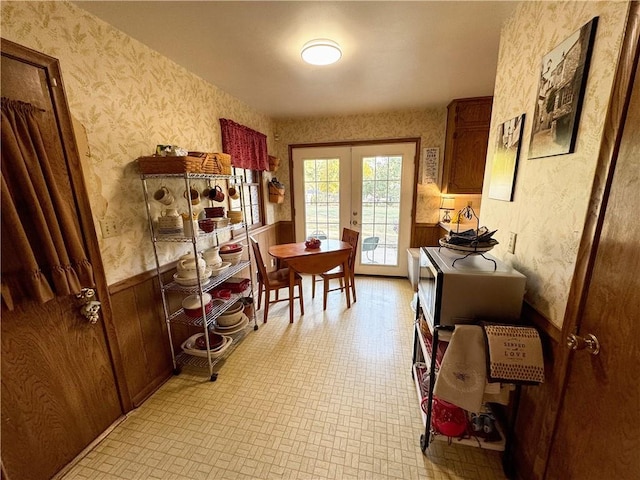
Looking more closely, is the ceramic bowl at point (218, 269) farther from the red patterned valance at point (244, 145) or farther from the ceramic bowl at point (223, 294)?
A: the red patterned valance at point (244, 145)

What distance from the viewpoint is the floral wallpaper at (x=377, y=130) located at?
3436 mm

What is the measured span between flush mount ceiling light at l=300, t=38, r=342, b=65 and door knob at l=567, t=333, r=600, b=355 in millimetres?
2042

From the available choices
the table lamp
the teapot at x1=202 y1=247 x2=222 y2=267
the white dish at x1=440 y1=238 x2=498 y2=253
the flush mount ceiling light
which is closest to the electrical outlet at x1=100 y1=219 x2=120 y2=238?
the teapot at x1=202 y1=247 x2=222 y2=267

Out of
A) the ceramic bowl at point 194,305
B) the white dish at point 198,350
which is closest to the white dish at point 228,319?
the white dish at point 198,350

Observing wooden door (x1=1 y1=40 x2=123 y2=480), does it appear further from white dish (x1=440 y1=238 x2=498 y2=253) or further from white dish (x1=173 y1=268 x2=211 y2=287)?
white dish (x1=440 y1=238 x2=498 y2=253)

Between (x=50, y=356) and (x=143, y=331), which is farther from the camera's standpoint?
(x=143, y=331)

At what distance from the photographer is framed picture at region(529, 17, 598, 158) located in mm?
966

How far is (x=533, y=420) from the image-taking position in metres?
1.20

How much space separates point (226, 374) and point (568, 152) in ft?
8.10

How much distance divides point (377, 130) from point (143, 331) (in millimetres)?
3455

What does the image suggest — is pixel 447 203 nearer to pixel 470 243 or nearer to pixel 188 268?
pixel 470 243

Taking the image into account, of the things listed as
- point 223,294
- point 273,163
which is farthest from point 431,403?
point 273,163

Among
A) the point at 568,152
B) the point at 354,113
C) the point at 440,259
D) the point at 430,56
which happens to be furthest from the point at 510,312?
the point at 354,113

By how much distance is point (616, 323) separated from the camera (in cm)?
Answer: 81
